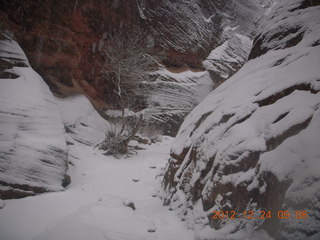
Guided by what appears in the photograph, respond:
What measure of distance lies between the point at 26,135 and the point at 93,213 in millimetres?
2183

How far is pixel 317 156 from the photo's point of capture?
5.32ft

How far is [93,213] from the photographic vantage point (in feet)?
9.64

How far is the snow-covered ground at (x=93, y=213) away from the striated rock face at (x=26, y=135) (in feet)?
0.91

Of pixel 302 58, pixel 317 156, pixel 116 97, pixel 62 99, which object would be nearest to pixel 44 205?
pixel 317 156

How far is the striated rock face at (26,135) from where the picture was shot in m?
3.46

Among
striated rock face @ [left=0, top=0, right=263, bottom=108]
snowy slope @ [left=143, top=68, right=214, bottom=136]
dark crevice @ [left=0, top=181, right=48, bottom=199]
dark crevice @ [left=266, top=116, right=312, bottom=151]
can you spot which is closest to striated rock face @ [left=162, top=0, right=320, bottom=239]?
dark crevice @ [left=266, top=116, right=312, bottom=151]

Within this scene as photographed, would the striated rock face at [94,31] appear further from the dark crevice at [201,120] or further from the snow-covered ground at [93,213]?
the dark crevice at [201,120]

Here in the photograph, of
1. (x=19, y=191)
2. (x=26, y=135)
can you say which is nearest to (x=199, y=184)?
(x=19, y=191)

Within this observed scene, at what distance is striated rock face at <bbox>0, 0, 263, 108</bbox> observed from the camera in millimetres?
8289

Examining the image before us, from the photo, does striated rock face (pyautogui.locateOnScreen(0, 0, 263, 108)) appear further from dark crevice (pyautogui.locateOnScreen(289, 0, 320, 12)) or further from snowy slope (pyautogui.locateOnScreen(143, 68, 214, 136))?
dark crevice (pyautogui.locateOnScreen(289, 0, 320, 12))

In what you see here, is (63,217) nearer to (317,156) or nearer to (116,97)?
(317,156)

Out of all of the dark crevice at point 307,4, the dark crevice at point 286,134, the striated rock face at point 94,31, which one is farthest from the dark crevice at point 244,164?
the striated rock face at point 94,31

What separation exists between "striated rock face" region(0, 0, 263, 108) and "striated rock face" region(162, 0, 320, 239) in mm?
6885

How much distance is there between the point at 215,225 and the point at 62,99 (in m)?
7.29
